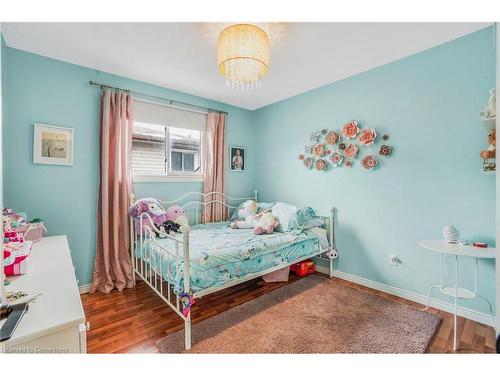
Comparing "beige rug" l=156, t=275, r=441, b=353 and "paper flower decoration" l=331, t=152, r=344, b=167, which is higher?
"paper flower decoration" l=331, t=152, r=344, b=167

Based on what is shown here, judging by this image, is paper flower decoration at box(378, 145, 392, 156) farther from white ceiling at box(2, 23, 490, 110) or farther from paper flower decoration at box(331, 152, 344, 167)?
white ceiling at box(2, 23, 490, 110)

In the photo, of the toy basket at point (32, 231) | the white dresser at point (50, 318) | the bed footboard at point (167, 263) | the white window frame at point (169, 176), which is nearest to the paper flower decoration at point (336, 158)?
the white window frame at point (169, 176)

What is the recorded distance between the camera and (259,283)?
269cm

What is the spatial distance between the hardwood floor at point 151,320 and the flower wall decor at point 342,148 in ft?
4.61

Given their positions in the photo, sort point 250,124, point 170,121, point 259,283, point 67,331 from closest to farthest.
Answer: point 67,331
point 259,283
point 170,121
point 250,124

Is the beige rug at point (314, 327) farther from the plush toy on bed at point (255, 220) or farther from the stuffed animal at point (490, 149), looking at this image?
the stuffed animal at point (490, 149)

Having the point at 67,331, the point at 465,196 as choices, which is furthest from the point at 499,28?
the point at 67,331

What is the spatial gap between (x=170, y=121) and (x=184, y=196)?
99 cm

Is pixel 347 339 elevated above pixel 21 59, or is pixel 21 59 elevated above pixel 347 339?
pixel 21 59

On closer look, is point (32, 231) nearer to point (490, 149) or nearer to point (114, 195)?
point (114, 195)

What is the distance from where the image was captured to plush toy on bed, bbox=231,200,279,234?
2.64 meters

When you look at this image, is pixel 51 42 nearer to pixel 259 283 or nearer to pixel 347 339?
pixel 259 283

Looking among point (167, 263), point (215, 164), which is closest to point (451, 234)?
point (167, 263)

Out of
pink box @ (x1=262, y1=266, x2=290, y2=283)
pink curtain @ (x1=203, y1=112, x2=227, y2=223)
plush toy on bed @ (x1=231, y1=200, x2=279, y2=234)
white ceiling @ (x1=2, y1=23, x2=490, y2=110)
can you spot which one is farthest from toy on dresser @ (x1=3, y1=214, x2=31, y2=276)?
pink box @ (x1=262, y1=266, x2=290, y2=283)
